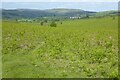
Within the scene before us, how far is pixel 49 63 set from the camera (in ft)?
74.2

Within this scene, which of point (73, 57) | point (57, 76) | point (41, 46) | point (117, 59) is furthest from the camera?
point (41, 46)

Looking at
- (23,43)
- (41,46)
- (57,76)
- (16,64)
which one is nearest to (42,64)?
(16,64)

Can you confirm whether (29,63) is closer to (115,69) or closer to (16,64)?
(16,64)

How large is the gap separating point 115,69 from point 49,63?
5331 mm

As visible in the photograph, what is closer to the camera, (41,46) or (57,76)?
(57,76)

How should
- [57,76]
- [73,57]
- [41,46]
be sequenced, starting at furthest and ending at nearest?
1. [41,46]
2. [73,57]
3. [57,76]

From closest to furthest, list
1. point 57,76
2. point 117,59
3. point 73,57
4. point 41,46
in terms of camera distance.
Result: point 57,76 → point 117,59 → point 73,57 → point 41,46

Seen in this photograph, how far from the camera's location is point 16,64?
2281cm

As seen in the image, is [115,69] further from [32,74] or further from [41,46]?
[41,46]

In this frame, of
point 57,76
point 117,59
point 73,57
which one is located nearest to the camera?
point 57,76

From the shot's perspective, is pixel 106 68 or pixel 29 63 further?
pixel 29 63

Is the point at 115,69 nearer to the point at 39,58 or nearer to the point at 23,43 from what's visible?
the point at 39,58

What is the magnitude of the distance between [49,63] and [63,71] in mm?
2736

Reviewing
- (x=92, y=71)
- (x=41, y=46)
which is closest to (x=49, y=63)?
(x=92, y=71)
